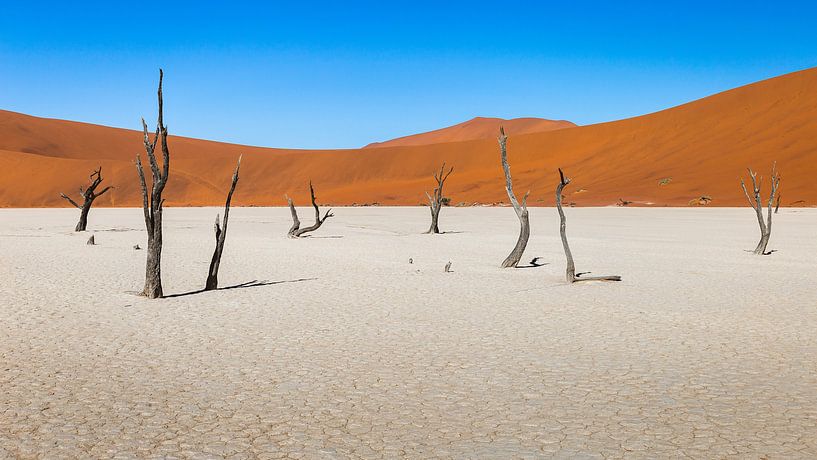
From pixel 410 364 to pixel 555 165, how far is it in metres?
71.3

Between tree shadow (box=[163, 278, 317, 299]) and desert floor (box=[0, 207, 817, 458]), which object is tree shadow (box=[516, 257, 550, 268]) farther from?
tree shadow (box=[163, 278, 317, 299])

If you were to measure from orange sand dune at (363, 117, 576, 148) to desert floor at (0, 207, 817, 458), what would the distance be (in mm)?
155670

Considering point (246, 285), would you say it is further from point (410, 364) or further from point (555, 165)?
point (555, 165)

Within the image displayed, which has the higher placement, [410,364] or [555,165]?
[555,165]

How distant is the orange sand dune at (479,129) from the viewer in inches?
6693

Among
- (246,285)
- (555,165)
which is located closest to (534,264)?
(246,285)

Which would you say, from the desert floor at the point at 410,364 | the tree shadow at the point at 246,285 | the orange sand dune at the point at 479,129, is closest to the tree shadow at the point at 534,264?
the desert floor at the point at 410,364

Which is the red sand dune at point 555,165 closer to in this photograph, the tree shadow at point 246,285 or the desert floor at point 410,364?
the desert floor at point 410,364

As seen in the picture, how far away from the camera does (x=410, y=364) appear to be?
6492mm

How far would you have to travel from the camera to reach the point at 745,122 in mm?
68750

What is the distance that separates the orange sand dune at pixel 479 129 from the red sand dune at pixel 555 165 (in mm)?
72598

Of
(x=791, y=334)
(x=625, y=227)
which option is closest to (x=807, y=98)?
(x=625, y=227)

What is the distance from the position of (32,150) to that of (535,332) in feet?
397

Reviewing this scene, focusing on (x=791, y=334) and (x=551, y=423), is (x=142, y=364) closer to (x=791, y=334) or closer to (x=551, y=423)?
(x=551, y=423)
